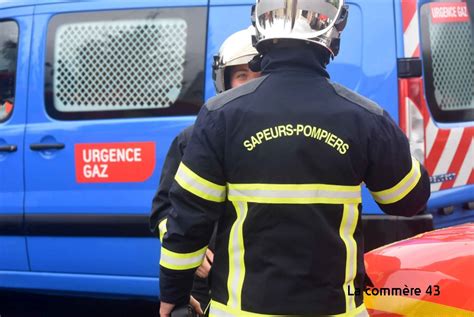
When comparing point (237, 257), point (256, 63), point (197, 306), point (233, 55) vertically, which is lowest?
point (197, 306)

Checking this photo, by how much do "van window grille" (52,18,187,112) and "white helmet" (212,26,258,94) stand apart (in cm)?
117

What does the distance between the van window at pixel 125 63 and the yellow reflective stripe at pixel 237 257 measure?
2130 millimetres

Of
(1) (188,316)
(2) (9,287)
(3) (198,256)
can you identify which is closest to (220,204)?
(3) (198,256)

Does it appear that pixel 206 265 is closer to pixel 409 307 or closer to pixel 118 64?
pixel 409 307

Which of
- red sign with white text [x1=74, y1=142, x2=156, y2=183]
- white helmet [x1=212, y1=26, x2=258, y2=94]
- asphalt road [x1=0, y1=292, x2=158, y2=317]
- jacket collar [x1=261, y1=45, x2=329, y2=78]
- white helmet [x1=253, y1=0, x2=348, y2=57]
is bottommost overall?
asphalt road [x1=0, y1=292, x2=158, y2=317]

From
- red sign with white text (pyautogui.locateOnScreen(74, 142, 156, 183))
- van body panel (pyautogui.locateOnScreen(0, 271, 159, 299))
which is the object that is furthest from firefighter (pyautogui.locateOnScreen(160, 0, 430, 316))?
van body panel (pyautogui.locateOnScreen(0, 271, 159, 299))

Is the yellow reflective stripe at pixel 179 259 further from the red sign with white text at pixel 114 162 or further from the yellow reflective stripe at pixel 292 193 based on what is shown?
the red sign with white text at pixel 114 162

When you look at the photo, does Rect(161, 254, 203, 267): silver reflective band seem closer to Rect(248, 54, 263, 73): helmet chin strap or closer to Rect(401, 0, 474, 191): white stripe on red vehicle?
Rect(248, 54, 263, 73): helmet chin strap

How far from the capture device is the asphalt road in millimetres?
5039

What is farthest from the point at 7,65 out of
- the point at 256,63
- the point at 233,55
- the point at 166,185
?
the point at 256,63

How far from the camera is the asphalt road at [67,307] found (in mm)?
5039

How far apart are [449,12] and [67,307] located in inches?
122

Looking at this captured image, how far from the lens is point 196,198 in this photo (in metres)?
1.94

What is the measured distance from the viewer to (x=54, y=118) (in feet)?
13.9
